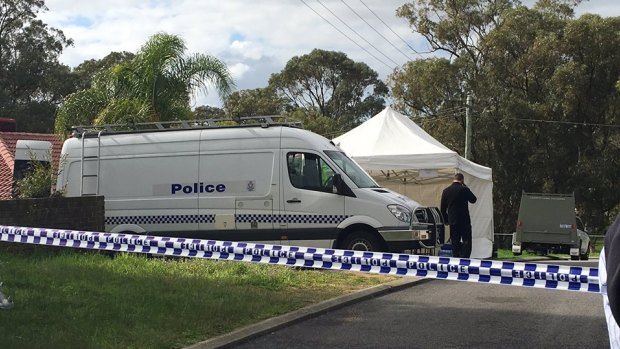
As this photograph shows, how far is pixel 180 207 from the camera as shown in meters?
12.7

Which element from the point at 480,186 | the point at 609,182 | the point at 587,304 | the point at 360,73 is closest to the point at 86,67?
the point at 360,73

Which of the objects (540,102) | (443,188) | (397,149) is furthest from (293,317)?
(540,102)

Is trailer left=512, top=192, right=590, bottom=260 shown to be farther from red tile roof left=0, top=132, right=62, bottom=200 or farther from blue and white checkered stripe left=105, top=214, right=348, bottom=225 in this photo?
red tile roof left=0, top=132, right=62, bottom=200

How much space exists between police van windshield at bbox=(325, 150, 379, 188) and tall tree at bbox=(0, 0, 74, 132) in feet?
117

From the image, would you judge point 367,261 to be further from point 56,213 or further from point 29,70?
point 29,70

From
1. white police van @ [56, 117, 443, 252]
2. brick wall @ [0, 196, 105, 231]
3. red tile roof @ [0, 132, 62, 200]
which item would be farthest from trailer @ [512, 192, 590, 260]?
brick wall @ [0, 196, 105, 231]

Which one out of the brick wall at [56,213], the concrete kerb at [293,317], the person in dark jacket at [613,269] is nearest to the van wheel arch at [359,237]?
the concrete kerb at [293,317]

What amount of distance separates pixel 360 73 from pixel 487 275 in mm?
47689

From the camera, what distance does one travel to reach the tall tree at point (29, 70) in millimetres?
43281

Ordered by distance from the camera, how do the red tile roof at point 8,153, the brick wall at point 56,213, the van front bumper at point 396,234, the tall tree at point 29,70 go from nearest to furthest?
the brick wall at point 56,213 < the van front bumper at point 396,234 < the red tile roof at point 8,153 < the tall tree at point 29,70

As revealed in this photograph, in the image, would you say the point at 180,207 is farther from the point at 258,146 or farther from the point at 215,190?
the point at 258,146

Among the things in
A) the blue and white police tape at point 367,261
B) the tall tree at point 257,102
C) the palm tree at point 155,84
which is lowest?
the blue and white police tape at point 367,261

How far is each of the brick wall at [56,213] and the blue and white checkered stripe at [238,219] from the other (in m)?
1.02

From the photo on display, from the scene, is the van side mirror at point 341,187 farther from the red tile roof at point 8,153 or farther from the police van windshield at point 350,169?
the red tile roof at point 8,153
